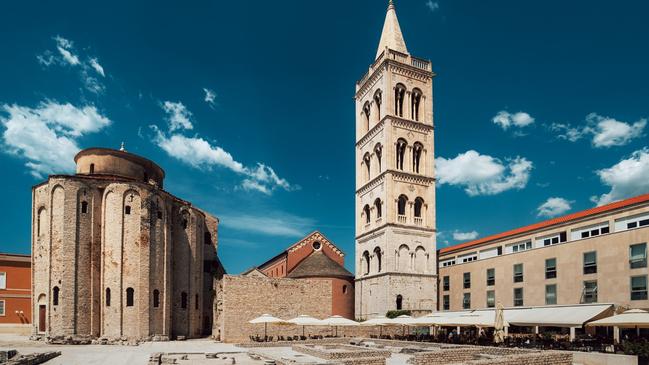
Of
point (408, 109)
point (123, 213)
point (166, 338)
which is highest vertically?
point (408, 109)

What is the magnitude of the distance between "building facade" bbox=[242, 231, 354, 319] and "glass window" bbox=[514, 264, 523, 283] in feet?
57.7

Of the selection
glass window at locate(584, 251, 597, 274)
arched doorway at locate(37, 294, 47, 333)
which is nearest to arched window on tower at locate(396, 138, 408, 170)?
glass window at locate(584, 251, 597, 274)

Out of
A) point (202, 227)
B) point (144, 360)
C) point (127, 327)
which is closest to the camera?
point (144, 360)

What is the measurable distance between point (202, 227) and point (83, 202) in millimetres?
13758

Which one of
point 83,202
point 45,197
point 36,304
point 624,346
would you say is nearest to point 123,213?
point 83,202

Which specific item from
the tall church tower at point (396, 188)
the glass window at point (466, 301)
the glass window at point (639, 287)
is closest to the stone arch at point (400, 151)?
the tall church tower at point (396, 188)

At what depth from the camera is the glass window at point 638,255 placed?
104 feet

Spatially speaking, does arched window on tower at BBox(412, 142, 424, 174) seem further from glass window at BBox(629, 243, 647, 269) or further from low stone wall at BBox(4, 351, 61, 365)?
low stone wall at BBox(4, 351, 61, 365)

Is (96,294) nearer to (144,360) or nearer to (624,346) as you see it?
(144,360)

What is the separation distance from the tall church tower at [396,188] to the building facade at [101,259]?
19993 mm

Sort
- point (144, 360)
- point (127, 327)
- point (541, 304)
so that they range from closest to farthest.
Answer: point (144, 360) → point (541, 304) → point (127, 327)

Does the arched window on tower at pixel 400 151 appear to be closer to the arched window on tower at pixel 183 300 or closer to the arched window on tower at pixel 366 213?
the arched window on tower at pixel 366 213

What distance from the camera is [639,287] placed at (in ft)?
104

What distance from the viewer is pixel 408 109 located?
53.5 m
